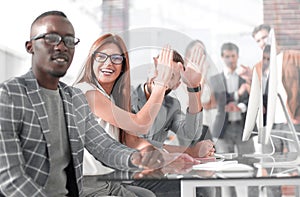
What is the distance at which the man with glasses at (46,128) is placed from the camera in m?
1.35

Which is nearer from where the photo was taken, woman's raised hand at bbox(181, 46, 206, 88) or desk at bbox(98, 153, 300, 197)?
desk at bbox(98, 153, 300, 197)

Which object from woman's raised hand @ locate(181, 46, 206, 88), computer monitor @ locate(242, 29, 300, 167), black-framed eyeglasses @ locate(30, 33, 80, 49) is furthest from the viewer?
woman's raised hand @ locate(181, 46, 206, 88)

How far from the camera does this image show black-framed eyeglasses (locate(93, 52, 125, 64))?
1.96 metres

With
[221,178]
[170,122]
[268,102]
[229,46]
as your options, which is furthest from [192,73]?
[229,46]

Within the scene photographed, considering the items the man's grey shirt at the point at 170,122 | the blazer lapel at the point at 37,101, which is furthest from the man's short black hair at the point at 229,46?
the blazer lapel at the point at 37,101

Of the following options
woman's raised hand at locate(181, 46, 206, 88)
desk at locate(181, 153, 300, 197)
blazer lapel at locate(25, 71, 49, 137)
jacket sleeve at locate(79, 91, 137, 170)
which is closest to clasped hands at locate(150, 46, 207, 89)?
woman's raised hand at locate(181, 46, 206, 88)

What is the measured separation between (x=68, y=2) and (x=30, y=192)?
3.39 m

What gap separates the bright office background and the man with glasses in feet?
9.33

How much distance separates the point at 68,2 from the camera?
451 centimetres

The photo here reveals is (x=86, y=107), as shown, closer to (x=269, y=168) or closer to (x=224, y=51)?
(x=269, y=168)

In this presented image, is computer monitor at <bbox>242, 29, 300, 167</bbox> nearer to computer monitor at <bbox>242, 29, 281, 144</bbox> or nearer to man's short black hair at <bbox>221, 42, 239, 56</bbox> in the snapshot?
computer monitor at <bbox>242, 29, 281, 144</bbox>

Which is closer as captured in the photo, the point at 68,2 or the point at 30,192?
the point at 30,192

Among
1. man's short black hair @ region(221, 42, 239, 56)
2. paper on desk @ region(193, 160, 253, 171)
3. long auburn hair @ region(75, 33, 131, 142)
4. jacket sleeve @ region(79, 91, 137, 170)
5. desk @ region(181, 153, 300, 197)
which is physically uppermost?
man's short black hair @ region(221, 42, 239, 56)

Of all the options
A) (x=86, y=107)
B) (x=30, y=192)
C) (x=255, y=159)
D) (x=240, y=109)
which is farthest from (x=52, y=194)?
(x=240, y=109)
